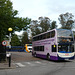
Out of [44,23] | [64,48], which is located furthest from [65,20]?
[64,48]

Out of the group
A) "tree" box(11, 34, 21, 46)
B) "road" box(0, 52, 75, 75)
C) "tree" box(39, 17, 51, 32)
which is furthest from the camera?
"tree" box(11, 34, 21, 46)

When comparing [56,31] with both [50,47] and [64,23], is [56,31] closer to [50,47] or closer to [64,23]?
[50,47]

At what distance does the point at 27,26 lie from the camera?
2111 cm

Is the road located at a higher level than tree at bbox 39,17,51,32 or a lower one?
lower

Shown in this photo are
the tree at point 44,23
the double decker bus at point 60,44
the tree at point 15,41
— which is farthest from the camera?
the tree at point 15,41

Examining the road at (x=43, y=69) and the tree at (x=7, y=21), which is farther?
the tree at (x=7, y=21)

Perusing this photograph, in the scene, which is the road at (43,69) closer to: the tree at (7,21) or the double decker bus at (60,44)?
the double decker bus at (60,44)

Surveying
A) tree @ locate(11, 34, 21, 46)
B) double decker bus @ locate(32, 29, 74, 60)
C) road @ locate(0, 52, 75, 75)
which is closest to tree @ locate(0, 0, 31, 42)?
double decker bus @ locate(32, 29, 74, 60)

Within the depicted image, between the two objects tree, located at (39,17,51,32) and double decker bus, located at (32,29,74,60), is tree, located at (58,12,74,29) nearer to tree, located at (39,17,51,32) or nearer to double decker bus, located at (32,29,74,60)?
tree, located at (39,17,51,32)

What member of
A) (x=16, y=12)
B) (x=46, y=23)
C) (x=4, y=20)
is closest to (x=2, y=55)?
(x=4, y=20)

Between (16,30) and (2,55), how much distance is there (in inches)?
177

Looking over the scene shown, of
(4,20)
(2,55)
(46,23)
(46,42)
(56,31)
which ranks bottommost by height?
(2,55)

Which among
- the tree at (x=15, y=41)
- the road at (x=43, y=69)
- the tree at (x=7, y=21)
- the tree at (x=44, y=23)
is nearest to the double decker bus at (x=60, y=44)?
the road at (x=43, y=69)

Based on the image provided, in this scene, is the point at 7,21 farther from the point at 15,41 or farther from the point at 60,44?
the point at 15,41
